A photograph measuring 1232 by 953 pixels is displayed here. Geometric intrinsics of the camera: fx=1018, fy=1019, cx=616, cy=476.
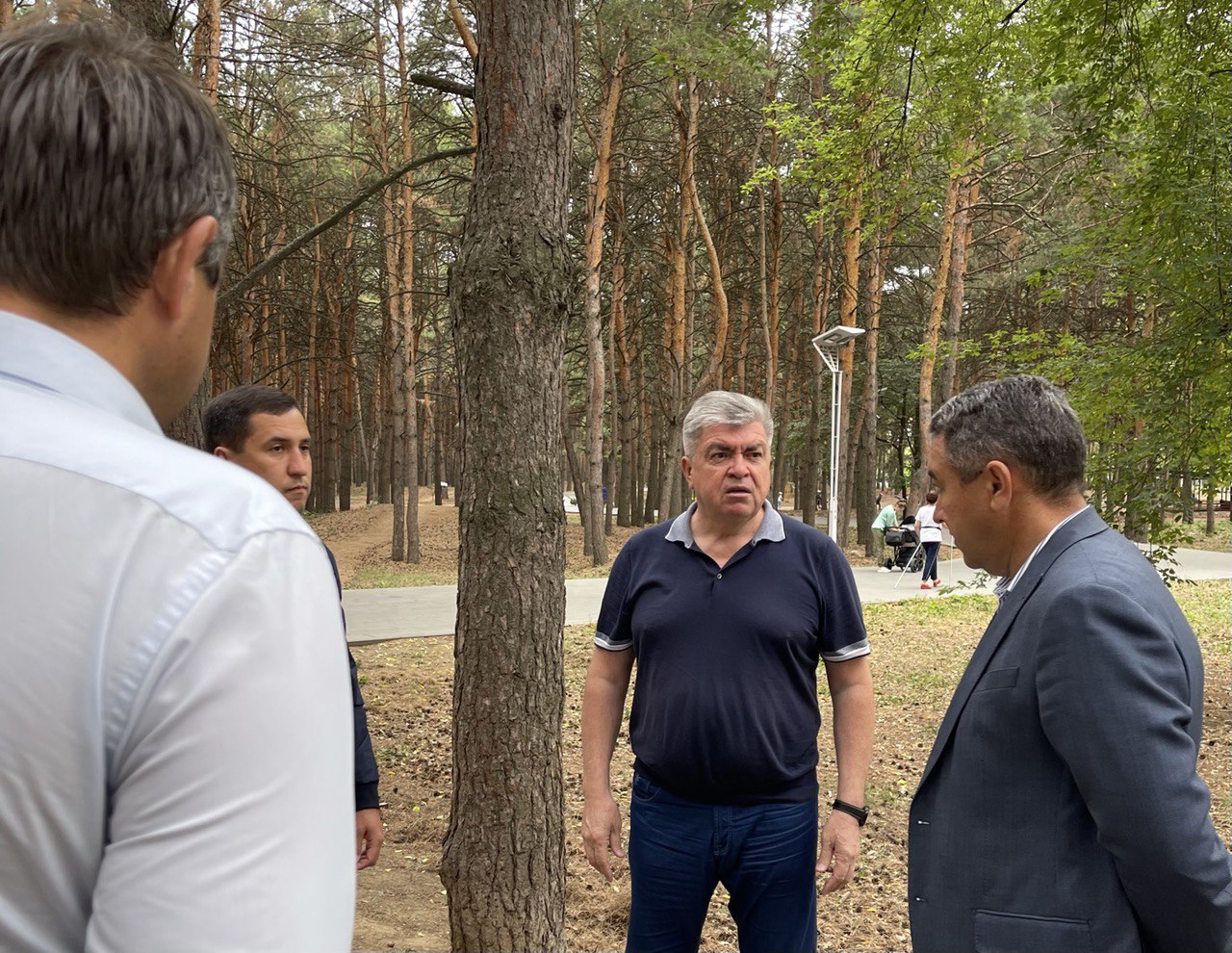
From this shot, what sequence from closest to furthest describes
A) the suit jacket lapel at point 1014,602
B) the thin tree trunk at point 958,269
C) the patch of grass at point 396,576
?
the suit jacket lapel at point 1014,602, the patch of grass at point 396,576, the thin tree trunk at point 958,269

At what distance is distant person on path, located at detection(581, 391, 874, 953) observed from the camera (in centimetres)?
304

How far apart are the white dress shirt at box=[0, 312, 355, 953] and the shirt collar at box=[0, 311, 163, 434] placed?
2.6 inches

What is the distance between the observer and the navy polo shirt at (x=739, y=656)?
304 cm

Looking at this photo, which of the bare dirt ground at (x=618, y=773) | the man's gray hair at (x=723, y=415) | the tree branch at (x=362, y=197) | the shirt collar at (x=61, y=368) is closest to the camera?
the shirt collar at (x=61, y=368)

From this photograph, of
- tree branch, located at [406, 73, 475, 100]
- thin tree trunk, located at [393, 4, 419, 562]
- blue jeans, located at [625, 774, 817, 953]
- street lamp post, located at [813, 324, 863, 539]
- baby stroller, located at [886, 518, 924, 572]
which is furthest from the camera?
baby stroller, located at [886, 518, 924, 572]

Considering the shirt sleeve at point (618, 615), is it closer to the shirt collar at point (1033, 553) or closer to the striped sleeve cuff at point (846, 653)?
the striped sleeve cuff at point (846, 653)

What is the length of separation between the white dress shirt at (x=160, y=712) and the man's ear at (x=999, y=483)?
1.87 m

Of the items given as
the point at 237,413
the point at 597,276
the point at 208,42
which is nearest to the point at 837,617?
the point at 237,413

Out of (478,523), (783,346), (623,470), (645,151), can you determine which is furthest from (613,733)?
(783,346)

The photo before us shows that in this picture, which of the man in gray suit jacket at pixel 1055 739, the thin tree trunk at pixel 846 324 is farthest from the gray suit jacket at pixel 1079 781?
the thin tree trunk at pixel 846 324

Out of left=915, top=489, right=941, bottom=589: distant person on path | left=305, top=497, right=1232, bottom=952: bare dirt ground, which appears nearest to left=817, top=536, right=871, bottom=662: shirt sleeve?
left=305, top=497, right=1232, bottom=952: bare dirt ground

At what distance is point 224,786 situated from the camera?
70cm

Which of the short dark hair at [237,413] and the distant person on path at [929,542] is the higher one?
the short dark hair at [237,413]

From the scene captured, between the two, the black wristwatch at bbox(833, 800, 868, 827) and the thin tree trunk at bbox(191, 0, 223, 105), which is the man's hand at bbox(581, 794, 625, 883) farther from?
the thin tree trunk at bbox(191, 0, 223, 105)
